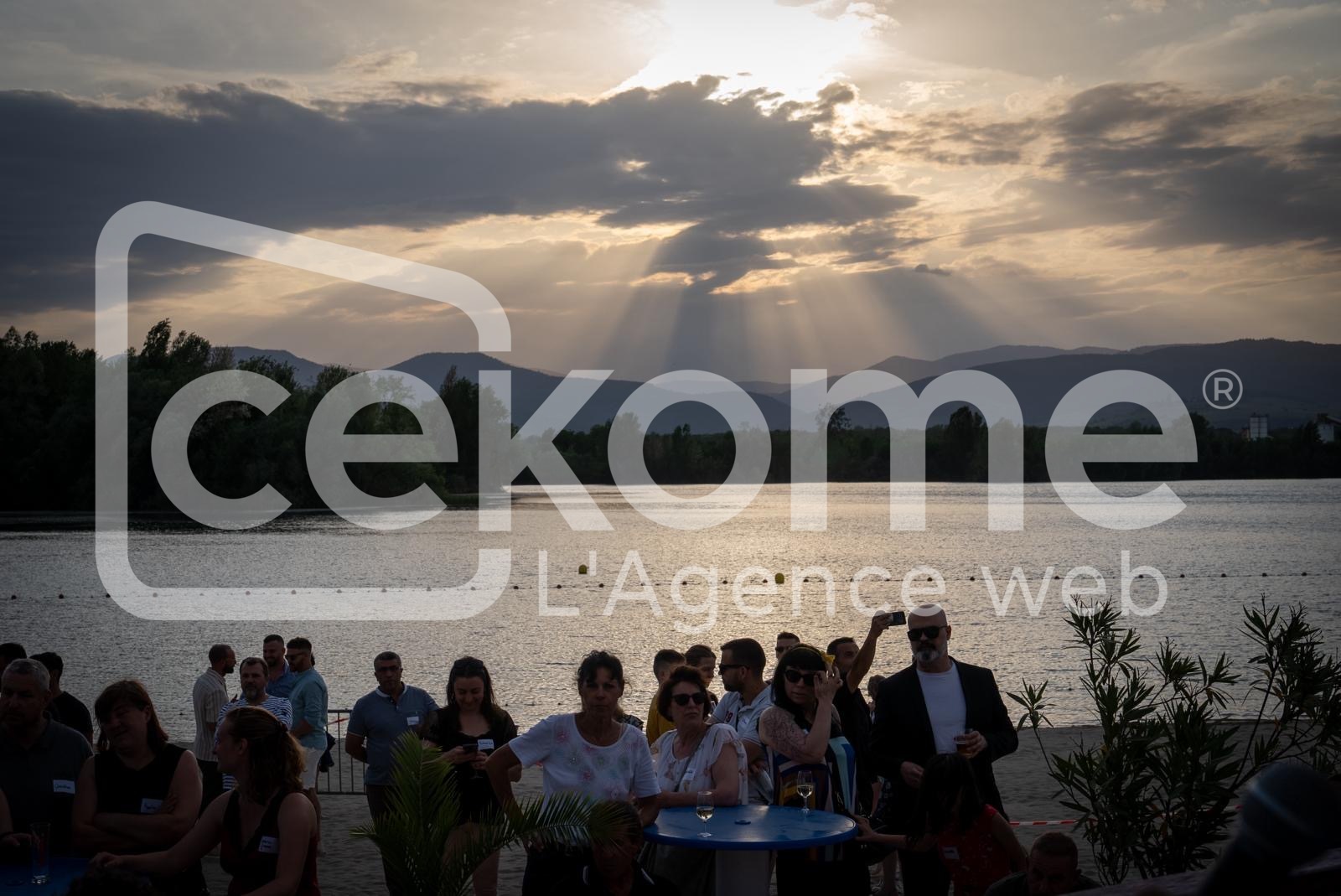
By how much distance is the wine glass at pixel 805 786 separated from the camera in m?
6.21

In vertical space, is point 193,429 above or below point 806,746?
above

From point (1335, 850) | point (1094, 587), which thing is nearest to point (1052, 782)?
point (1335, 850)

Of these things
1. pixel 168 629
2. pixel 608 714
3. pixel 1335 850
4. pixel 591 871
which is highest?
pixel 1335 850

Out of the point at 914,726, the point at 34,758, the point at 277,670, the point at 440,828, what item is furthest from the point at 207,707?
the point at 914,726

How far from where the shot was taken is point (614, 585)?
167 feet

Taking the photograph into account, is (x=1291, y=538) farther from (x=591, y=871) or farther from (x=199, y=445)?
(x=591, y=871)

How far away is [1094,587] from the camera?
50906mm

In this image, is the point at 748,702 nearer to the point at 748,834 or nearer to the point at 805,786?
the point at 805,786

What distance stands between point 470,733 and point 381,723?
1.98 metres

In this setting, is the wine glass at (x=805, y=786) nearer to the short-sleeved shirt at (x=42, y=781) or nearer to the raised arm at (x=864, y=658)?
the raised arm at (x=864, y=658)

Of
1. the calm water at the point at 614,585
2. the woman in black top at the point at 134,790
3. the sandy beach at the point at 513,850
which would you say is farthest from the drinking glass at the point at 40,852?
the calm water at the point at 614,585

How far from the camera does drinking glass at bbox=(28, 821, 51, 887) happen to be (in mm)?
5156

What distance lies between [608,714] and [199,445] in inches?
3639

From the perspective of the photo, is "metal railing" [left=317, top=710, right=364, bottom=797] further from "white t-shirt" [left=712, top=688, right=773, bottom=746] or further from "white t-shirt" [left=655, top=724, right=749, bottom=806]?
"white t-shirt" [left=655, top=724, right=749, bottom=806]
